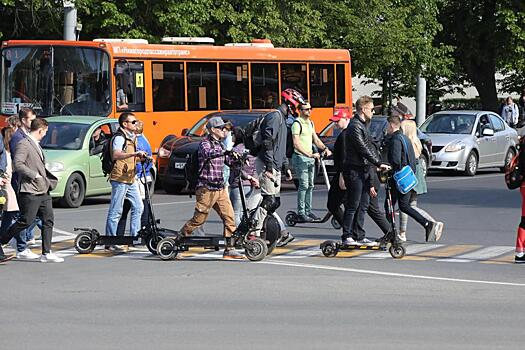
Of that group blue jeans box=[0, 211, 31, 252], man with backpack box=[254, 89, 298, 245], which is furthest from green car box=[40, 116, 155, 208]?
man with backpack box=[254, 89, 298, 245]

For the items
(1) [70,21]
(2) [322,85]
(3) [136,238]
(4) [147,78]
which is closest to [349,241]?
(3) [136,238]

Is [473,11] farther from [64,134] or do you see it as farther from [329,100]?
[64,134]

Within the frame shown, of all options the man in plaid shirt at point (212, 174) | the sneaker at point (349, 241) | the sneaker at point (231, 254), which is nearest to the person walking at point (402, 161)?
the sneaker at point (349, 241)

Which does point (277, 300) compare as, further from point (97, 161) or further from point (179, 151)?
point (179, 151)

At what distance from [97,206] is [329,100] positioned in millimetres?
11703

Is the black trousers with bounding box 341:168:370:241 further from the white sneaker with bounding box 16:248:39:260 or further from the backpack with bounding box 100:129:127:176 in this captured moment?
the white sneaker with bounding box 16:248:39:260

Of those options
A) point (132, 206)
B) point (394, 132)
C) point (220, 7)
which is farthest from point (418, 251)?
point (220, 7)

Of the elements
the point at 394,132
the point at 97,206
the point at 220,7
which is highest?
the point at 220,7

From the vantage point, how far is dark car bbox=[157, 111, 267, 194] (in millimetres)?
24500

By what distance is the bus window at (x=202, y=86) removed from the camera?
28406mm

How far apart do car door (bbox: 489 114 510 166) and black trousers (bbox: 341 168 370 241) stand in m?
17.0

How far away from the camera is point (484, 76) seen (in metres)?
49.2

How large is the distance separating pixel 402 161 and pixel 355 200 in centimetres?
118

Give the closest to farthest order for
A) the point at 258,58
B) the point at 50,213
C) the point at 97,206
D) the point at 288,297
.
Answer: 1. the point at 288,297
2. the point at 50,213
3. the point at 97,206
4. the point at 258,58
